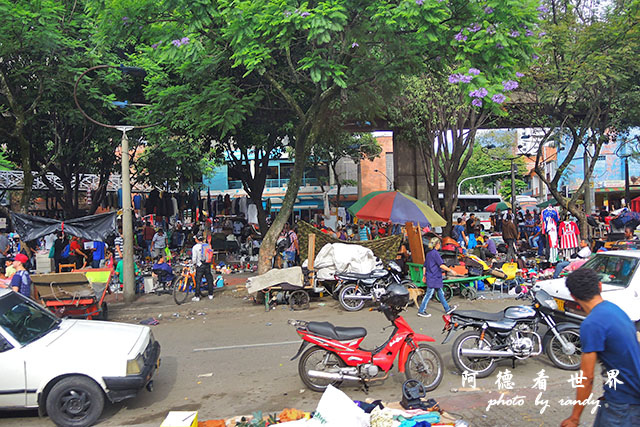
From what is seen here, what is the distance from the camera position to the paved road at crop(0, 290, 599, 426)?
5.29 metres

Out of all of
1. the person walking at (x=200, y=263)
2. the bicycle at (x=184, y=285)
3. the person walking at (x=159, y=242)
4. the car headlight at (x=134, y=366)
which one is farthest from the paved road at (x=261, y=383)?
the person walking at (x=159, y=242)

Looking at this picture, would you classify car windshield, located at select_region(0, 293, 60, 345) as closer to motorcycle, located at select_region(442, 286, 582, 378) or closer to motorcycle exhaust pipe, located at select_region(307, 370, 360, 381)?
motorcycle exhaust pipe, located at select_region(307, 370, 360, 381)

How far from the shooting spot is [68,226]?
11859 millimetres

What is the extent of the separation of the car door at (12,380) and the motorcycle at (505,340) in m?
4.93

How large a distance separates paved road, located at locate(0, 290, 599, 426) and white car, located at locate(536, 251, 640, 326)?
0.88 m

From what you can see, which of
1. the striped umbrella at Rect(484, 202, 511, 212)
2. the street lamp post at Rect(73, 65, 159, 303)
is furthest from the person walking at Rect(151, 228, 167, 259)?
the striped umbrella at Rect(484, 202, 511, 212)

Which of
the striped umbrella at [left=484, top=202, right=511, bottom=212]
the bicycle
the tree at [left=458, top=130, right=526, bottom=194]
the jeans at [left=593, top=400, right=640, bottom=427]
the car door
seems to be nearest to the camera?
the jeans at [left=593, top=400, right=640, bottom=427]

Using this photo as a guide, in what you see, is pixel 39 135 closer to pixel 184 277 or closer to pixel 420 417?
pixel 184 277

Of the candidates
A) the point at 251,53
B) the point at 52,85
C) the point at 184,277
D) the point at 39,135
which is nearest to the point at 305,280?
the point at 184,277

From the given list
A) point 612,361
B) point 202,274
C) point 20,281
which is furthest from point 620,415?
point 202,274

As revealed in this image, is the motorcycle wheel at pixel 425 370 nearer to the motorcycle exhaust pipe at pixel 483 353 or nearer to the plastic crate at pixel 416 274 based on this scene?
the motorcycle exhaust pipe at pixel 483 353

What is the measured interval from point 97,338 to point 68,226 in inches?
294

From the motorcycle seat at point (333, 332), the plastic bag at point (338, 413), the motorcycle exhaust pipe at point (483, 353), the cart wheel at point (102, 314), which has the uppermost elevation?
the motorcycle seat at point (333, 332)

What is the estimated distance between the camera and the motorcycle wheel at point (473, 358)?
6.18 meters
